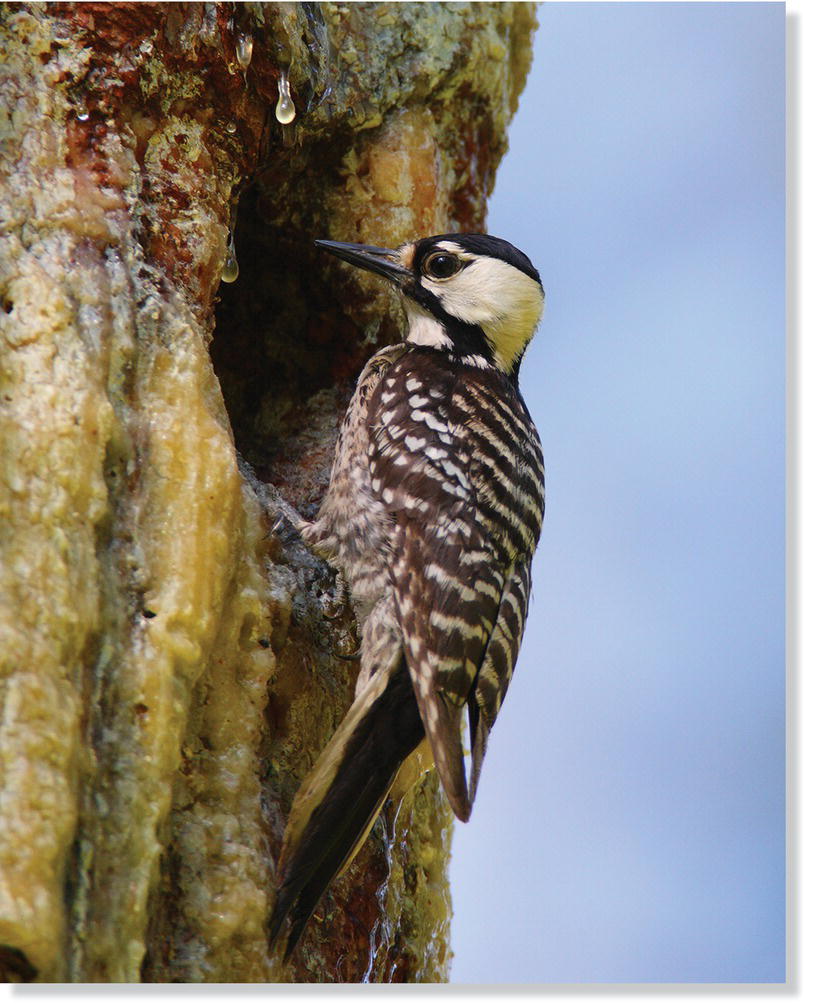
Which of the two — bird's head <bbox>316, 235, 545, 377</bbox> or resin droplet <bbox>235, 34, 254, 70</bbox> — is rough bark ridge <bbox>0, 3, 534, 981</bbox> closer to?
resin droplet <bbox>235, 34, 254, 70</bbox>

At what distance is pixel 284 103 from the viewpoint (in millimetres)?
2939

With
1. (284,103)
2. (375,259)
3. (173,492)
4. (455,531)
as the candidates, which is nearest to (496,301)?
(375,259)

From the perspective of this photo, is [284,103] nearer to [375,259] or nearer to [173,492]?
[375,259]

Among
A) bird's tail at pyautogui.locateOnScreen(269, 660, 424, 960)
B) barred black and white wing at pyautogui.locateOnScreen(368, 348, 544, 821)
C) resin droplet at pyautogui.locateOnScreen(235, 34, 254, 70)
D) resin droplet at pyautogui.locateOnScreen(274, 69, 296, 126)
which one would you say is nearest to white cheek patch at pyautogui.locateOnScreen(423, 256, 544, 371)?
barred black and white wing at pyautogui.locateOnScreen(368, 348, 544, 821)

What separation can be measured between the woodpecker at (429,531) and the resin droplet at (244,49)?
448 mm

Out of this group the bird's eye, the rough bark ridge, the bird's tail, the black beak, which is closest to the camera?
the rough bark ridge

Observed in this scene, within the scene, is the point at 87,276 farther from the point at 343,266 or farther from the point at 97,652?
the point at 343,266

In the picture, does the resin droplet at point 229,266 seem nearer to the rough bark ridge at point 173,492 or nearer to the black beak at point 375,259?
the rough bark ridge at point 173,492

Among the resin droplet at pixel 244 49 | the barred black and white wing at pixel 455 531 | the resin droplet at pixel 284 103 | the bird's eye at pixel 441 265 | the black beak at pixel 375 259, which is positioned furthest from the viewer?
the bird's eye at pixel 441 265

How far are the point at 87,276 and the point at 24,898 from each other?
113 centimetres

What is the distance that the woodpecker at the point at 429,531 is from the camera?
2.33 meters

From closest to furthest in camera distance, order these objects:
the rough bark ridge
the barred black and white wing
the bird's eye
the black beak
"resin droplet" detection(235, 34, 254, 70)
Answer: the rough bark ridge, the barred black and white wing, "resin droplet" detection(235, 34, 254, 70), the black beak, the bird's eye

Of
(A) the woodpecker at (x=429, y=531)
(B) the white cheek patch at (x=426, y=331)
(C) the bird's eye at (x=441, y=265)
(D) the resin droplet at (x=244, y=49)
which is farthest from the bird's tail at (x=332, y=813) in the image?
(D) the resin droplet at (x=244, y=49)

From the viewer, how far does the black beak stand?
314 cm
